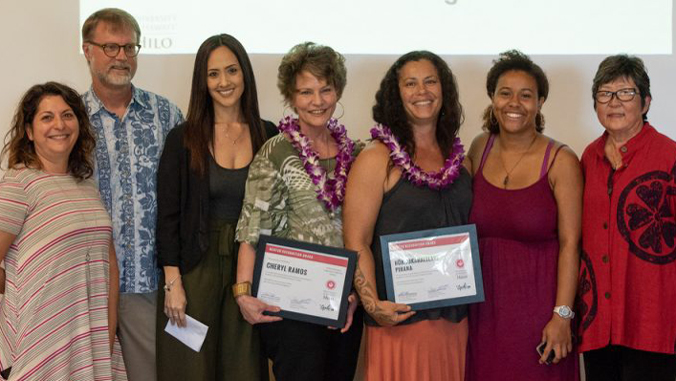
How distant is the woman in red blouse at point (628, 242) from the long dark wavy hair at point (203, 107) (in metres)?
1.21

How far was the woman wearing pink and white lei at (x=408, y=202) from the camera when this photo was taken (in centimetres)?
243

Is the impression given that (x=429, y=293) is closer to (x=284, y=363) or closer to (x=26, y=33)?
(x=284, y=363)

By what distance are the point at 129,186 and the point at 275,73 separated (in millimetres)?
1095

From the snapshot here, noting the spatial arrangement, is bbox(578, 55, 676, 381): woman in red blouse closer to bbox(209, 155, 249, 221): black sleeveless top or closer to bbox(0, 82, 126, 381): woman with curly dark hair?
bbox(209, 155, 249, 221): black sleeveless top

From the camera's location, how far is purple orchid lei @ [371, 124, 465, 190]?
2.43 meters

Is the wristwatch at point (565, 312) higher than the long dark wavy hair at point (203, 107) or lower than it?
lower

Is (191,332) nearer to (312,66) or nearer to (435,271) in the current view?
(435,271)

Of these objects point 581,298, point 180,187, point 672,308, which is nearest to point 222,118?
point 180,187

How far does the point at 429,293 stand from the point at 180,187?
942 millimetres

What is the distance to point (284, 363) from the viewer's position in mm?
2406

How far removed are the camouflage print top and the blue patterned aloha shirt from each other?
48 cm

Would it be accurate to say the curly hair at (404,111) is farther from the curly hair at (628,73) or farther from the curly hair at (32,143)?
the curly hair at (32,143)

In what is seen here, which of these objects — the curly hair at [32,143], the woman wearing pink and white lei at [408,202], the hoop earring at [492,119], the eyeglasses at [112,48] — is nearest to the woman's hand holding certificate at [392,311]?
the woman wearing pink and white lei at [408,202]

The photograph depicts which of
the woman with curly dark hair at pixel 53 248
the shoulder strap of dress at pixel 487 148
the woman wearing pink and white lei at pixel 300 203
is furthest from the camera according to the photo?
the shoulder strap of dress at pixel 487 148
